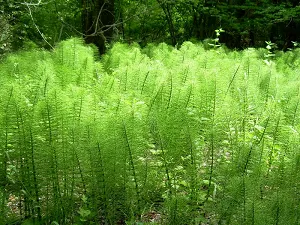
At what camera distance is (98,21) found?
282 inches

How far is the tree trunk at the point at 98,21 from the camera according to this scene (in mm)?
6938

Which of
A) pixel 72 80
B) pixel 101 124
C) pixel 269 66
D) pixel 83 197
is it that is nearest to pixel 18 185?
pixel 83 197

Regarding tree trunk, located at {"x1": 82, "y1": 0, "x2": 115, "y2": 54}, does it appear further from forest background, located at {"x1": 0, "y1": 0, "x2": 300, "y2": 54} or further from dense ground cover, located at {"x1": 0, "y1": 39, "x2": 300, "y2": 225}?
dense ground cover, located at {"x1": 0, "y1": 39, "x2": 300, "y2": 225}

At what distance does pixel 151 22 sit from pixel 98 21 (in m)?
3.87

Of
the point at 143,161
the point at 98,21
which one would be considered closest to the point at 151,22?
the point at 98,21

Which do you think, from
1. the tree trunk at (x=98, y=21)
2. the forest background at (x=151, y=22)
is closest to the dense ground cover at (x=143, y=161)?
the forest background at (x=151, y=22)

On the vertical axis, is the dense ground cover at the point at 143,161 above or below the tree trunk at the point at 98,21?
below

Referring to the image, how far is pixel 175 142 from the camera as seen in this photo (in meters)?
2.30

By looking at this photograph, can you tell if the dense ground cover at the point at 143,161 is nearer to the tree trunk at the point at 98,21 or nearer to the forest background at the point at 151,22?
the forest background at the point at 151,22

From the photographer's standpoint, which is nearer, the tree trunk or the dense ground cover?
the dense ground cover

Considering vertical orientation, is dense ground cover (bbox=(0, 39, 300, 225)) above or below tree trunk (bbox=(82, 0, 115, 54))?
below

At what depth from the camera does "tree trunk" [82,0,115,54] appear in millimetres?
6938

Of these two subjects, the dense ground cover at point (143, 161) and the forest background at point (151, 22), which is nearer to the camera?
the dense ground cover at point (143, 161)

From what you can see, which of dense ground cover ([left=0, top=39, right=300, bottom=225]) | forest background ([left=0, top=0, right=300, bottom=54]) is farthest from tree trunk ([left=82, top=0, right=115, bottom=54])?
dense ground cover ([left=0, top=39, right=300, bottom=225])
